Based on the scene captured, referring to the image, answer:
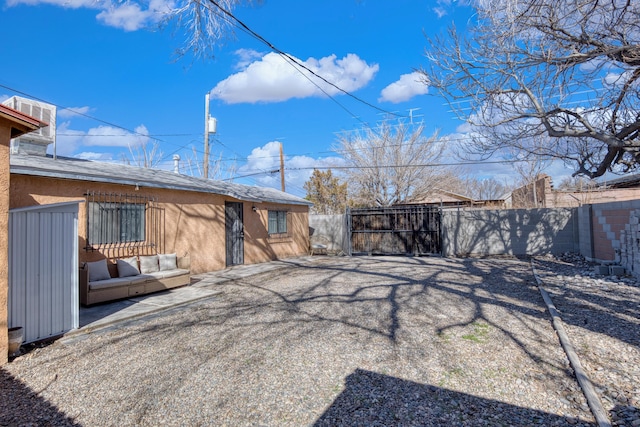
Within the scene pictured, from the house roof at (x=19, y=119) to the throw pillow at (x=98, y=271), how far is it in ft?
9.29

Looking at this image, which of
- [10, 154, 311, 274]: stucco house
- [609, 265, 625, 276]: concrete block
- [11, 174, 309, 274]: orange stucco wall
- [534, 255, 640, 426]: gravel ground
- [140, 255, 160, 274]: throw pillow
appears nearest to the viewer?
[534, 255, 640, 426]: gravel ground

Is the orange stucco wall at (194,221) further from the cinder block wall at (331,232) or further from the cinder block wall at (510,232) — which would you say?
the cinder block wall at (510,232)

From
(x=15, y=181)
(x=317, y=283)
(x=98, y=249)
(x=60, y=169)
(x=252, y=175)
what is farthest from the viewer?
(x=252, y=175)

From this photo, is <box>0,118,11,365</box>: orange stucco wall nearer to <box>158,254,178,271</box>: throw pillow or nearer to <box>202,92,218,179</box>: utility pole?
<box>158,254,178,271</box>: throw pillow

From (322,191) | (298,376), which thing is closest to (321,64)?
(298,376)

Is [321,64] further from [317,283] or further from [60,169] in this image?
[60,169]

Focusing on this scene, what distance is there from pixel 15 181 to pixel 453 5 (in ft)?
27.2

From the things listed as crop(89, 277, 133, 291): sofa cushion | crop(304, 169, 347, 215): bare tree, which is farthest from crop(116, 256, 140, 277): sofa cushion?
crop(304, 169, 347, 215): bare tree

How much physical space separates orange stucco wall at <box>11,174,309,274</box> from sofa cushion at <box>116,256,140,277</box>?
0.32 m

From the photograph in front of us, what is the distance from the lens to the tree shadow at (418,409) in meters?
2.49

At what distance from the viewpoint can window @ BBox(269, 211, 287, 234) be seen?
12.6 m

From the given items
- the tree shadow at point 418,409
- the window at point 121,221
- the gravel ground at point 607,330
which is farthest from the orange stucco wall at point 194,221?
the gravel ground at point 607,330

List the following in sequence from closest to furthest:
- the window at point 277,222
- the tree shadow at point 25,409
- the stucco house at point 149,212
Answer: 1. the tree shadow at point 25,409
2. the stucco house at point 149,212
3. the window at point 277,222

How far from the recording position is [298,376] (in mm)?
3277
